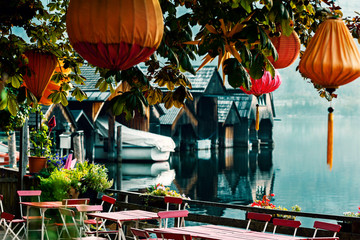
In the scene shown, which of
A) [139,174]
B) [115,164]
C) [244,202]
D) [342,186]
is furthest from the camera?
[115,164]

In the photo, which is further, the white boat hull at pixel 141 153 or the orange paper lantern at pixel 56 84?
the white boat hull at pixel 141 153

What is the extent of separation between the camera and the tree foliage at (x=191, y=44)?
3508 millimetres

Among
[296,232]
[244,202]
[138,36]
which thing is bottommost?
[244,202]

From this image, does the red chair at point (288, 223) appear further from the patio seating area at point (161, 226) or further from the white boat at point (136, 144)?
the white boat at point (136, 144)

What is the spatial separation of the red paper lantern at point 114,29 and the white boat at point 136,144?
126 ft

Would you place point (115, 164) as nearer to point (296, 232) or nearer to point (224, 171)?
point (224, 171)

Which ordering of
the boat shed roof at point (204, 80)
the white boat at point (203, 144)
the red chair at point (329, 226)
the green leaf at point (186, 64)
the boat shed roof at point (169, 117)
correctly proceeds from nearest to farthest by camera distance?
the green leaf at point (186, 64) → the red chair at point (329, 226) → the boat shed roof at point (169, 117) → the boat shed roof at point (204, 80) → the white boat at point (203, 144)

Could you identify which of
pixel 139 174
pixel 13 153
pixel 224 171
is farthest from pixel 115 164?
pixel 13 153

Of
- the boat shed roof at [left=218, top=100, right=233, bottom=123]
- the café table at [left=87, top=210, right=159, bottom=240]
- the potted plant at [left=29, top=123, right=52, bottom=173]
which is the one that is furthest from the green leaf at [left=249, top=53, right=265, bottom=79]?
the boat shed roof at [left=218, top=100, right=233, bottom=123]

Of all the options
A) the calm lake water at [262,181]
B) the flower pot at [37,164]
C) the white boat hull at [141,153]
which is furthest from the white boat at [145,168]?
the flower pot at [37,164]

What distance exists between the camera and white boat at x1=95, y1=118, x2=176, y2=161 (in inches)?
1649

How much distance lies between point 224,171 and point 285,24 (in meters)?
34.3

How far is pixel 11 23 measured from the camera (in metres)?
5.73

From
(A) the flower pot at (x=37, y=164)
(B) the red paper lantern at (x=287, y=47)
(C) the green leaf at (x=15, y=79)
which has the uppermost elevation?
(B) the red paper lantern at (x=287, y=47)
